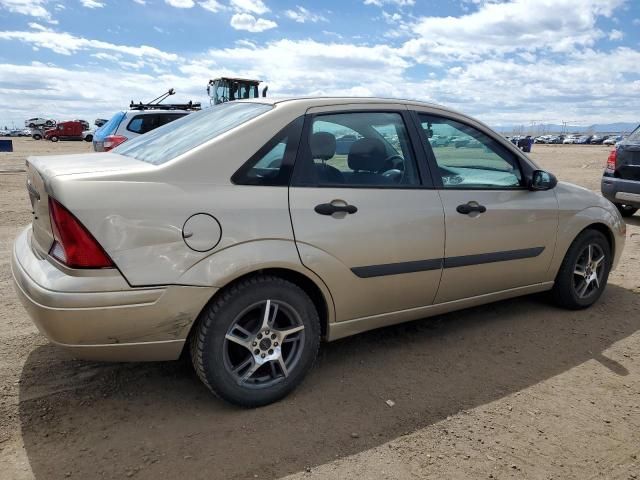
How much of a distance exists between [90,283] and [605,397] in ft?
9.42

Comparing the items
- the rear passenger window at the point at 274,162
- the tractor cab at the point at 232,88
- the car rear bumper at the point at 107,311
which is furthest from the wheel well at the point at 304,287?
the tractor cab at the point at 232,88

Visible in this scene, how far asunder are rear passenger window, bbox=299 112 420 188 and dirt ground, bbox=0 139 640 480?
1210 mm

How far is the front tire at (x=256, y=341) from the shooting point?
2.61 metres

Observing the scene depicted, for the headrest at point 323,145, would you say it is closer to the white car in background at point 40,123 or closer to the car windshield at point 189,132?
the car windshield at point 189,132

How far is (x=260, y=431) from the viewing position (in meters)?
2.62

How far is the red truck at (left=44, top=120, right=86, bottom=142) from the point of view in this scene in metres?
42.6

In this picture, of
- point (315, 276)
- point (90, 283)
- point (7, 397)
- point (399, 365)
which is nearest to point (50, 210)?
point (90, 283)

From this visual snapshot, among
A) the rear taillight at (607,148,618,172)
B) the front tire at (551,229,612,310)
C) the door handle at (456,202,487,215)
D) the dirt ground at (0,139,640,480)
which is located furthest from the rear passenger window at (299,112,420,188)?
the rear taillight at (607,148,618,172)

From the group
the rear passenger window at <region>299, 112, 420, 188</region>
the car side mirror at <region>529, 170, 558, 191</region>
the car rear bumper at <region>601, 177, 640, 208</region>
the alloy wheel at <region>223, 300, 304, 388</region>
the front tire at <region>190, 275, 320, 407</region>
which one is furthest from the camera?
the car rear bumper at <region>601, 177, 640, 208</region>

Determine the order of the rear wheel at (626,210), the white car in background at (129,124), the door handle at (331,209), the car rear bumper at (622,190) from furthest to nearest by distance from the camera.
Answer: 1. the white car in background at (129,124)
2. the rear wheel at (626,210)
3. the car rear bumper at (622,190)
4. the door handle at (331,209)

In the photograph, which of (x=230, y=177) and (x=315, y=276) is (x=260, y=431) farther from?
(x=230, y=177)

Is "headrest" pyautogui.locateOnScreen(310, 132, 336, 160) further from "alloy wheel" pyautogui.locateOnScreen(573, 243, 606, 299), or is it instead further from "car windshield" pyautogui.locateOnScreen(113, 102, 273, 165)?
"alloy wheel" pyautogui.locateOnScreen(573, 243, 606, 299)

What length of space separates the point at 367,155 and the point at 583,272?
2331mm

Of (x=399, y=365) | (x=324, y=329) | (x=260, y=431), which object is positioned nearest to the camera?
(x=260, y=431)
